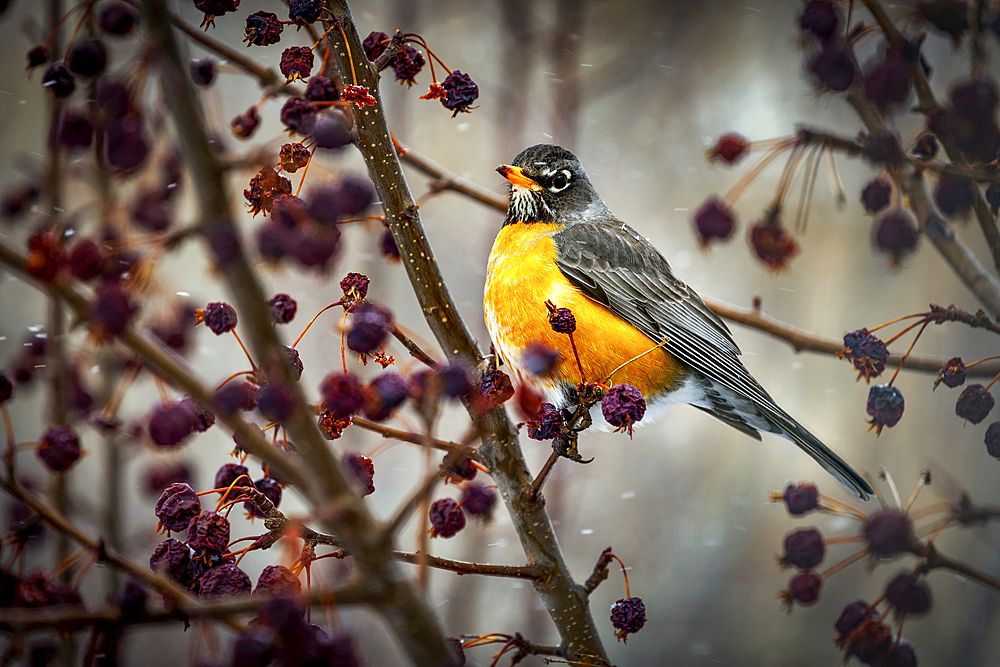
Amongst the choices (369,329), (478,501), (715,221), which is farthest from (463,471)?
(715,221)

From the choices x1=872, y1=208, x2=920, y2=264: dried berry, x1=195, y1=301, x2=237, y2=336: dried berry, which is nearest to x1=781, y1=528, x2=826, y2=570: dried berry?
x1=872, y1=208, x2=920, y2=264: dried berry

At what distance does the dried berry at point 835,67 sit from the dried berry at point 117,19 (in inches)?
55.9

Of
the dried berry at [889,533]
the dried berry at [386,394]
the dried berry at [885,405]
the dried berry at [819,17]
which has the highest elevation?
the dried berry at [819,17]

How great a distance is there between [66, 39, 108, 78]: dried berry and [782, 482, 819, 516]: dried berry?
1792 millimetres

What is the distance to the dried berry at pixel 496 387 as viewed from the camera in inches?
55.5

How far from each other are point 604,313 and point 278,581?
5.64 ft

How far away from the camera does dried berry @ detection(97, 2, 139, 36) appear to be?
1.15m

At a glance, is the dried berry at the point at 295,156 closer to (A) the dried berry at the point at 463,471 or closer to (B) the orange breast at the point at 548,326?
(A) the dried berry at the point at 463,471

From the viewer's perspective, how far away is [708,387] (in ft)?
9.11

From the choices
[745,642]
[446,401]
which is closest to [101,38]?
[446,401]

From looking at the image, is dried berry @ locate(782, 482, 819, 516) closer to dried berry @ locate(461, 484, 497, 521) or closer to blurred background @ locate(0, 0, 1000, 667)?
dried berry @ locate(461, 484, 497, 521)

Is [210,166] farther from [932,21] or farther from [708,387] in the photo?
[708,387]

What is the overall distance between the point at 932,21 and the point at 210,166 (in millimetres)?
1434

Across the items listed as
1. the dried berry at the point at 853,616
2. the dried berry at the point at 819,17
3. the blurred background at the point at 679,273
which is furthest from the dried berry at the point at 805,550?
the blurred background at the point at 679,273
